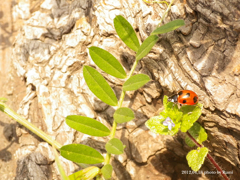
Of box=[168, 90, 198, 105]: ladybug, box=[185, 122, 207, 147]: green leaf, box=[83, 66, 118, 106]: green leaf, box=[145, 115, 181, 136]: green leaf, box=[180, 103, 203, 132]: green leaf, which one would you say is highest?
box=[83, 66, 118, 106]: green leaf

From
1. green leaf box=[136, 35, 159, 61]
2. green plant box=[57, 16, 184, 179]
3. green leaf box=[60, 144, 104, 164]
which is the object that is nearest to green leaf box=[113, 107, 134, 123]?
green plant box=[57, 16, 184, 179]

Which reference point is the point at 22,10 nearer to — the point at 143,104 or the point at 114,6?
the point at 114,6

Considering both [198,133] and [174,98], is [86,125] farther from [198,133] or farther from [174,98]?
[198,133]

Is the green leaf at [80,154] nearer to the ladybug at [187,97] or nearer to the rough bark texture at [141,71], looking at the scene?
the rough bark texture at [141,71]

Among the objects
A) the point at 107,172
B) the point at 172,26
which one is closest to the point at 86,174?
the point at 107,172

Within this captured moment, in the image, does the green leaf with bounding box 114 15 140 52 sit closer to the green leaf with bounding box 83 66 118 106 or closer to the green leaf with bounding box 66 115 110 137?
the green leaf with bounding box 83 66 118 106
